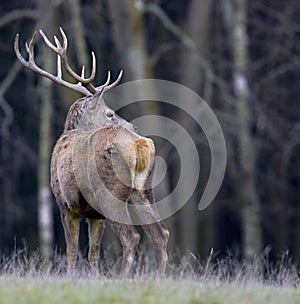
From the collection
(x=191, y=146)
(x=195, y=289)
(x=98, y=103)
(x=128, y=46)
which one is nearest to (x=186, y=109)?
(x=191, y=146)

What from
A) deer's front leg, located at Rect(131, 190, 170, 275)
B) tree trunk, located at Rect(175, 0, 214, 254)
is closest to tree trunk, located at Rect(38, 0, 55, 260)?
tree trunk, located at Rect(175, 0, 214, 254)

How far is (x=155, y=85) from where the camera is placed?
20.3m

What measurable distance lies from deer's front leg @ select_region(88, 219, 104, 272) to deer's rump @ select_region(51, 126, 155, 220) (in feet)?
1.57

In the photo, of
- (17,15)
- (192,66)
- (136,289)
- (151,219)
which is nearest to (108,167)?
(151,219)

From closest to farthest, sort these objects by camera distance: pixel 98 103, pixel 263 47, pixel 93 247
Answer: pixel 93 247 → pixel 98 103 → pixel 263 47

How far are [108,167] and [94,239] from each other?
3.45 feet

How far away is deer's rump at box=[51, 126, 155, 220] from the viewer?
10.5 meters

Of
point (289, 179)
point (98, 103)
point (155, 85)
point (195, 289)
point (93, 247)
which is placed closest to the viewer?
point (195, 289)

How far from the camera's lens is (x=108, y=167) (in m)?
10.5

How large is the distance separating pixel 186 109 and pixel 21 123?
4579mm

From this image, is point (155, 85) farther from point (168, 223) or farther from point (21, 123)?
point (21, 123)

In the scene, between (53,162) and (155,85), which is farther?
(155,85)

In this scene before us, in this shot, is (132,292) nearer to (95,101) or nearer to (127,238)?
(127,238)

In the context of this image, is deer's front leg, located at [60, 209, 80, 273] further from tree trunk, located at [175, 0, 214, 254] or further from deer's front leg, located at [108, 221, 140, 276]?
tree trunk, located at [175, 0, 214, 254]
